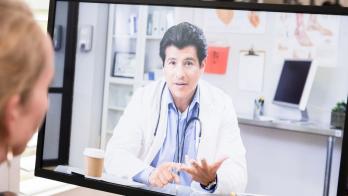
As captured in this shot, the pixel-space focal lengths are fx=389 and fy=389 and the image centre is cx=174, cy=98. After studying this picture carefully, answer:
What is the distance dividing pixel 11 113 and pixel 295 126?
2.57 ft

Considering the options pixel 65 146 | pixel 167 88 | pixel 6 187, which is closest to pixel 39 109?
pixel 167 88

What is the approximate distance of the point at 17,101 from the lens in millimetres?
654

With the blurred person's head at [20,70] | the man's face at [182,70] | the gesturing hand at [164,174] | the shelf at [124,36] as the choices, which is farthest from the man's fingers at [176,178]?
the blurred person's head at [20,70]

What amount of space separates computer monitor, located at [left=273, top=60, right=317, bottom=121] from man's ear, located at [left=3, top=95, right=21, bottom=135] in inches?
29.1

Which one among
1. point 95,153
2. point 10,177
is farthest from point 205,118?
point 10,177

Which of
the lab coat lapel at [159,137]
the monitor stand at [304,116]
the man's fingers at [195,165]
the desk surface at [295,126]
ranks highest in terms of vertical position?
the monitor stand at [304,116]

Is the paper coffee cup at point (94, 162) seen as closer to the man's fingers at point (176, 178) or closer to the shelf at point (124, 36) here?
the man's fingers at point (176, 178)

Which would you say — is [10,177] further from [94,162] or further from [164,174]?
[164,174]

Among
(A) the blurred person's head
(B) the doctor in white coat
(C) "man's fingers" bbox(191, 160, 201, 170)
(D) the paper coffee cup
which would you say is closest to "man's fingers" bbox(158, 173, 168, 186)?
(B) the doctor in white coat

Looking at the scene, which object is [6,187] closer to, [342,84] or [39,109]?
[39,109]

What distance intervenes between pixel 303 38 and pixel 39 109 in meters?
0.76

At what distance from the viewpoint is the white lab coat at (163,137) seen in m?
1.19

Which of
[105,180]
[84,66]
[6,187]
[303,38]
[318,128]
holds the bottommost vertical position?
[6,187]

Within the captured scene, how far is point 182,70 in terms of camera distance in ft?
4.04
